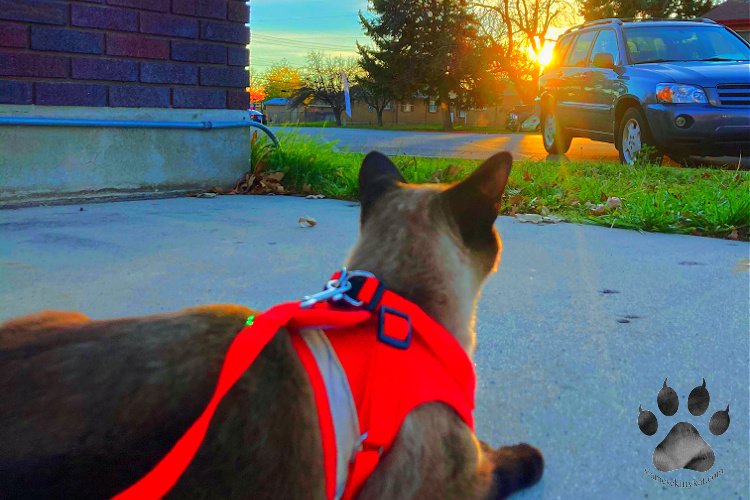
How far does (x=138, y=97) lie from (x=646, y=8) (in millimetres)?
36633

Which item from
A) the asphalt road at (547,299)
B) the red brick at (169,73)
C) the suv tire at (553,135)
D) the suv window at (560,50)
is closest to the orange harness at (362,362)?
the asphalt road at (547,299)

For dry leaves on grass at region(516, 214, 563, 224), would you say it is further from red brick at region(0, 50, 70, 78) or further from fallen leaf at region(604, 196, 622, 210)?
red brick at region(0, 50, 70, 78)

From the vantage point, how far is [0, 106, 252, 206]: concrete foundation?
533cm

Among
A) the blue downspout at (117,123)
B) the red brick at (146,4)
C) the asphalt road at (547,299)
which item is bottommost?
the asphalt road at (547,299)

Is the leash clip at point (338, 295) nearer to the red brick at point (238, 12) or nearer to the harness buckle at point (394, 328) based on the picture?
the harness buckle at point (394, 328)

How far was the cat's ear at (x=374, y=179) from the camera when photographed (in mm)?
1883

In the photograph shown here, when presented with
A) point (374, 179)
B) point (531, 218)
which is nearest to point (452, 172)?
point (531, 218)

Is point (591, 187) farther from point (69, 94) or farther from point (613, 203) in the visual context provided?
point (69, 94)

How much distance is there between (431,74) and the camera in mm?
43188

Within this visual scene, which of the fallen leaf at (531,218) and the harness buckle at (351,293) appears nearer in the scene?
the harness buckle at (351,293)

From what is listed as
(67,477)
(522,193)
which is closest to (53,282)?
(67,477)

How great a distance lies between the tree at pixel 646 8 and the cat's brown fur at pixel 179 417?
3956cm

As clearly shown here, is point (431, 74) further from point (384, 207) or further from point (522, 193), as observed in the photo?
point (384, 207)

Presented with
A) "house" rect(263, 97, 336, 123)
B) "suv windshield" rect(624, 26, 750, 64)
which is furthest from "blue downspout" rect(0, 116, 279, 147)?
"house" rect(263, 97, 336, 123)
